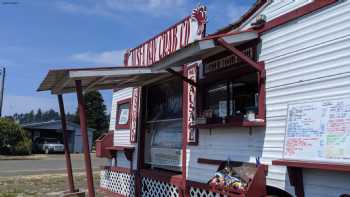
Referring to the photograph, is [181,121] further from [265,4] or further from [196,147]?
[265,4]

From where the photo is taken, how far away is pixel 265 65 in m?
7.50

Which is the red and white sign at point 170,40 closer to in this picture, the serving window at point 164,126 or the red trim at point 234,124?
the serving window at point 164,126

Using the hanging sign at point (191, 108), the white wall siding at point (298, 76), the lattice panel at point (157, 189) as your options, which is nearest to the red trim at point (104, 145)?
the lattice panel at point (157, 189)

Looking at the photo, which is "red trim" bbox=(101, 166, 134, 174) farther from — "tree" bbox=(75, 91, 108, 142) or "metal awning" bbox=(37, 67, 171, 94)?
"tree" bbox=(75, 91, 108, 142)

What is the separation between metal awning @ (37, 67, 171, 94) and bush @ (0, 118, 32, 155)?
91.9 ft

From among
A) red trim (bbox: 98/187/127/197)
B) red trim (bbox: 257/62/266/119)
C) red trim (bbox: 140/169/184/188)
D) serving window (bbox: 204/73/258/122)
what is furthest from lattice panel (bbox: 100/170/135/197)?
red trim (bbox: 257/62/266/119)

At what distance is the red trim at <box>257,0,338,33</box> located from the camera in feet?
21.1

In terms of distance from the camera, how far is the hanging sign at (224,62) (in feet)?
26.3

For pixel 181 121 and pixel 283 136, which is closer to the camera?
pixel 283 136

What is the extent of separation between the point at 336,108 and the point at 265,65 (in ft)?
5.96

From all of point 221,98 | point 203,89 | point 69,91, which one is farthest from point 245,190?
point 69,91

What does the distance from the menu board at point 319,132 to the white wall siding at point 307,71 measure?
0.18 metres

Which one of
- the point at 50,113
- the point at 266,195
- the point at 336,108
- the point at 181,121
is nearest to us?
the point at 336,108

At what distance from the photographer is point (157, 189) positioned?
11078 mm
